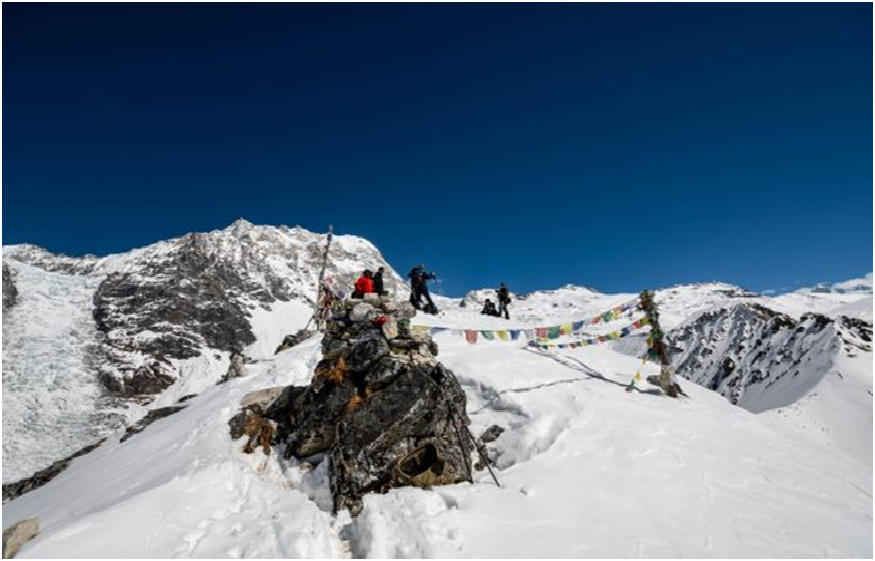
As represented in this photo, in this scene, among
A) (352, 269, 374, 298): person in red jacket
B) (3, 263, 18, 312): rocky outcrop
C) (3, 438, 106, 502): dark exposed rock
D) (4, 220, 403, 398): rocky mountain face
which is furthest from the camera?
(3, 263, 18, 312): rocky outcrop

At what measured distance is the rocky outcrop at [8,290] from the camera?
94625mm

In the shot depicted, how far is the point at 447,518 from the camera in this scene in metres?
10.1

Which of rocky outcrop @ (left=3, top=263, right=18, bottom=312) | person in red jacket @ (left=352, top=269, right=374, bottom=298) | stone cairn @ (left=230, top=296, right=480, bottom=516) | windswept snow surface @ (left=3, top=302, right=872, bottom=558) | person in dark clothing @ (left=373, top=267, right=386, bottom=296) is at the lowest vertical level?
windswept snow surface @ (left=3, top=302, right=872, bottom=558)

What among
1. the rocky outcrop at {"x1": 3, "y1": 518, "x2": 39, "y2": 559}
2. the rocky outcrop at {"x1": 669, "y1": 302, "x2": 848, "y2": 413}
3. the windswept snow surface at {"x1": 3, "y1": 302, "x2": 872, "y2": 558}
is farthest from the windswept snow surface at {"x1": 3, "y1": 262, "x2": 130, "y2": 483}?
the rocky outcrop at {"x1": 669, "y1": 302, "x2": 848, "y2": 413}

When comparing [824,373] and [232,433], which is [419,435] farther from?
[824,373]

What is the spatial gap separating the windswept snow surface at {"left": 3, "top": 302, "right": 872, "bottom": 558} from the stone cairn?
0.64m

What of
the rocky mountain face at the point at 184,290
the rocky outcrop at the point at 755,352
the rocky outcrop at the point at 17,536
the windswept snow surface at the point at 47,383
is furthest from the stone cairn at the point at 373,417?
the rocky mountain face at the point at 184,290

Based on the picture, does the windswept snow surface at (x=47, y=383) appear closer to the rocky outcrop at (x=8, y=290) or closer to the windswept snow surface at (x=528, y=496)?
the rocky outcrop at (x=8, y=290)

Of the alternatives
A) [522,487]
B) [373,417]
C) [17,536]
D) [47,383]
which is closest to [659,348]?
[522,487]

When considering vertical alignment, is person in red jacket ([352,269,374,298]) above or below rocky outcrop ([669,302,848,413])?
above

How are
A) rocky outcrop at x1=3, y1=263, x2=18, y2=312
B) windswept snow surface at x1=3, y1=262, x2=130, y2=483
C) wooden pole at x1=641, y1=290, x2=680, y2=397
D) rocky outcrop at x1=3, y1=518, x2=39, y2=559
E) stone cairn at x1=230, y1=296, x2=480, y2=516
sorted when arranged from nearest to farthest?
rocky outcrop at x1=3, y1=518, x2=39, y2=559
stone cairn at x1=230, y1=296, x2=480, y2=516
wooden pole at x1=641, y1=290, x2=680, y2=397
windswept snow surface at x1=3, y1=262, x2=130, y2=483
rocky outcrop at x1=3, y1=263, x2=18, y2=312

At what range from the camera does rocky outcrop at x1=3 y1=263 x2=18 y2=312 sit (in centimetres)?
9462

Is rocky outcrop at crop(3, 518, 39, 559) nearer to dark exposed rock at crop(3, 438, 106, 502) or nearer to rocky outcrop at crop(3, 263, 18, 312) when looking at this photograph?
dark exposed rock at crop(3, 438, 106, 502)

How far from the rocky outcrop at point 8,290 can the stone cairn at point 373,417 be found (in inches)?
4274
